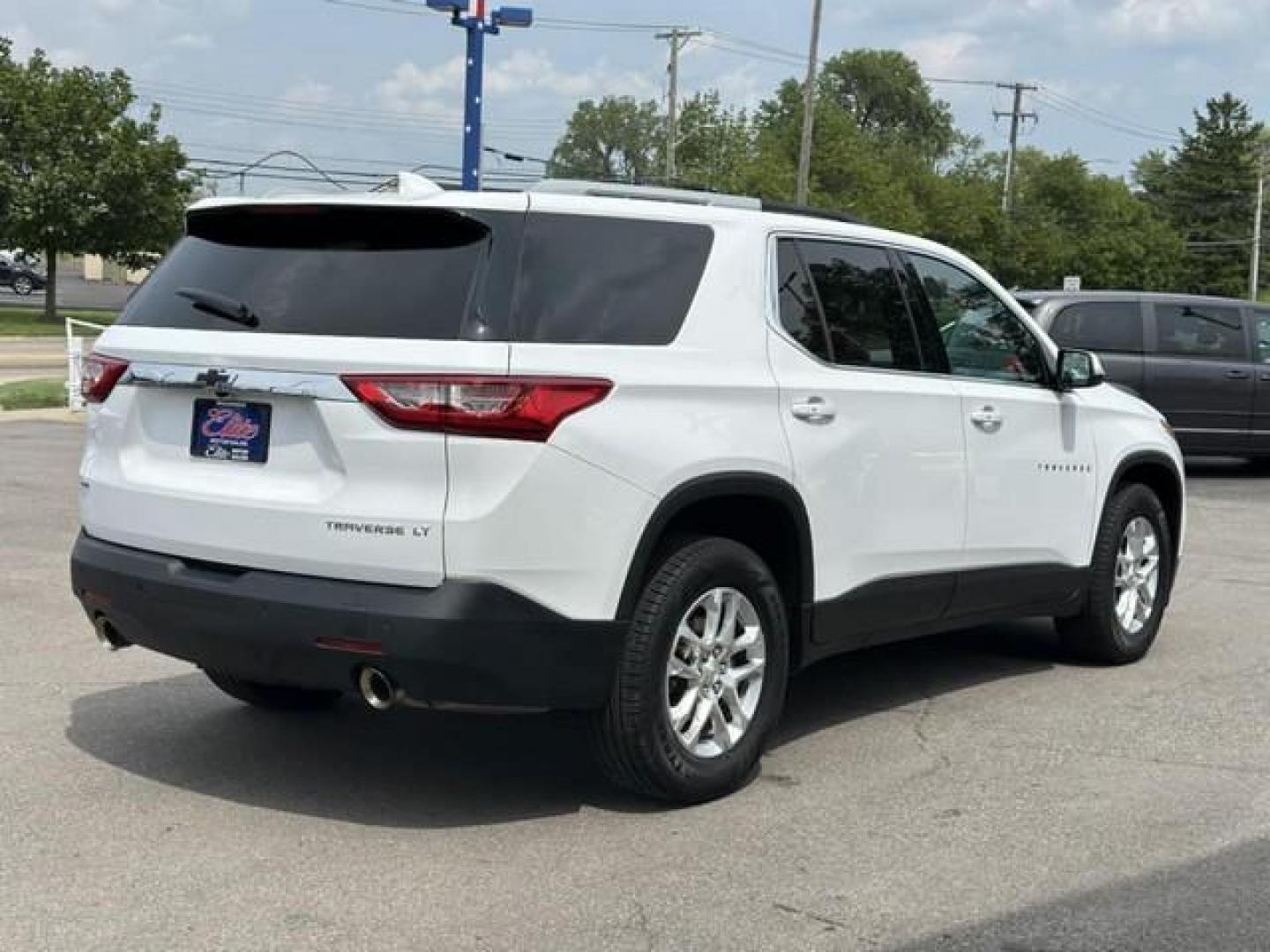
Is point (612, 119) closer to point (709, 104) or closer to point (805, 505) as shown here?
point (709, 104)

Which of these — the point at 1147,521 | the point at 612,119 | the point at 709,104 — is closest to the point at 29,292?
the point at 709,104

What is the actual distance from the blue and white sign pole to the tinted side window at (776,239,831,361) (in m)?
13.7

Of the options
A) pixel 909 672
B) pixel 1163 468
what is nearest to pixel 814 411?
pixel 909 672

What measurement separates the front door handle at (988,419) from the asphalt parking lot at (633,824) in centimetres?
115

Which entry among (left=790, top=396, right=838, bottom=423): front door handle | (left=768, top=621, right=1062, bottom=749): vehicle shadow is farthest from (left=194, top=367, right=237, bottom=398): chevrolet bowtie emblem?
(left=768, top=621, right=1062, bottom=749): vehicle shadow

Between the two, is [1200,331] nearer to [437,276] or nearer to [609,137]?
[437,276]

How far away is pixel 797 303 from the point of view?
505cm

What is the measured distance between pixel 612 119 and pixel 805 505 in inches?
4640

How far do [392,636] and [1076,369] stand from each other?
11.7 ft

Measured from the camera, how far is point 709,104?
8444 cm

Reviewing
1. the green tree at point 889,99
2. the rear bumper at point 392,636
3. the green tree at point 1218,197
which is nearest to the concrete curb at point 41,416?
the rear bumper at point 392,636

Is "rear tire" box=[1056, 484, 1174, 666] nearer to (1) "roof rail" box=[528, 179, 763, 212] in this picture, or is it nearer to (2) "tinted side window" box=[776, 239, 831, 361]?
(2) "tinted side window" box=[776, 239, 831, 361]

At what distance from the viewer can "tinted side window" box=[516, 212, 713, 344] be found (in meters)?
4.27

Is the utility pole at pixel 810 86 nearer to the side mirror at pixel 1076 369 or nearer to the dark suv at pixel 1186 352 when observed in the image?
the dark suv at pixel 1186 352
